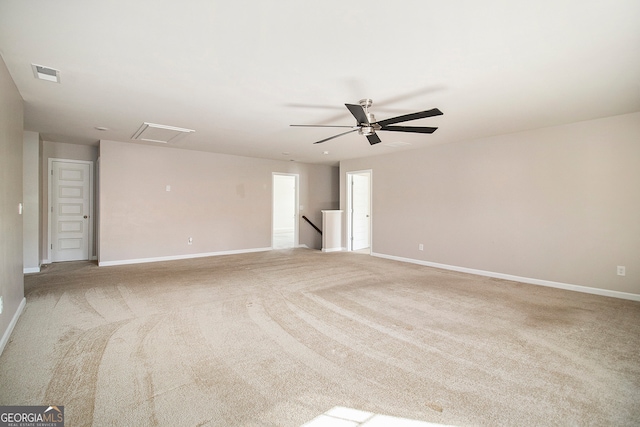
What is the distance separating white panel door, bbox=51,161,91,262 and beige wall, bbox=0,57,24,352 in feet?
10.7

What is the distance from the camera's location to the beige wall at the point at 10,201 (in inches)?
97.0

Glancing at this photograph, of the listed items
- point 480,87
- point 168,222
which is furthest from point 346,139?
point 168,222

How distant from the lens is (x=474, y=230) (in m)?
5.23

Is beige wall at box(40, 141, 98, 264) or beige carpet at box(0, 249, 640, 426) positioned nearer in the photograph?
Answer: beige carpet at box(0, 249, 640, 426)

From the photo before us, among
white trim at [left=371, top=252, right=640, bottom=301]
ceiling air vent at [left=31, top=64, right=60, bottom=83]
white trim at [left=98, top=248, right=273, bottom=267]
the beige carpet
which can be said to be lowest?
the beige carpet

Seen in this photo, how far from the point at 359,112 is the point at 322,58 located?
649mm

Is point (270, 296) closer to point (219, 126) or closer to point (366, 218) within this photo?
point (219, 126)

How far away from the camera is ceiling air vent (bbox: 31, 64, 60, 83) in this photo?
263cm

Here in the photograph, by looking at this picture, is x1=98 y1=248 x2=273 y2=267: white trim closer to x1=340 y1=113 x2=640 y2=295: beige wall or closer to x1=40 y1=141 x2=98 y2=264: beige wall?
x1=40 y1=141 x2=98 y2=264: beige wall

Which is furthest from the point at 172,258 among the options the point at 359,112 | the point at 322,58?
the point at 322,58

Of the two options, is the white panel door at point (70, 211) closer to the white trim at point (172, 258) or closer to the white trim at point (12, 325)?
the white trim at point (172, 258)

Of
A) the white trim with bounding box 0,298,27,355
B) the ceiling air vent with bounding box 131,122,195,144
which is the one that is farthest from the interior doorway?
the white trim with bounding box 0,298,27,355

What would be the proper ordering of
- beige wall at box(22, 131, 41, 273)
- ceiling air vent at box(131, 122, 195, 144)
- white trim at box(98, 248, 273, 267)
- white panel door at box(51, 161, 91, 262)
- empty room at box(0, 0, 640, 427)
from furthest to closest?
white panel door at box(51, 161, 91, 262) < white trim at box(98, 248, 273, 267) < beige wall at box(22, 131, 41, 273) < ceiling air vent at box(131, 122, 195, 144) < empty room at box(0, 0, 640, 427)

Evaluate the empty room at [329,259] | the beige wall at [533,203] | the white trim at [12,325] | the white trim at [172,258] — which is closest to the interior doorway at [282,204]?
the white trim at [172,258]
